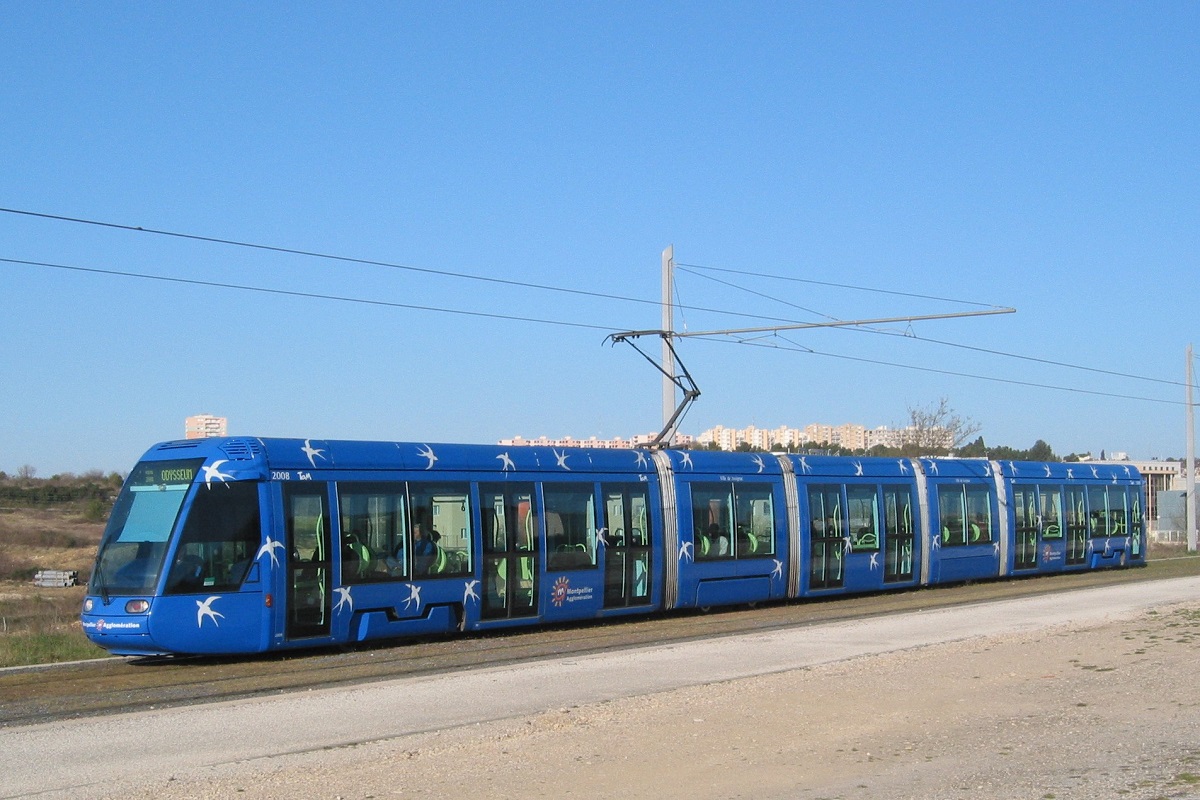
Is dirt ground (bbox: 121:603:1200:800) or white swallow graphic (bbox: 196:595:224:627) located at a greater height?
white swallow graphic (bbox: 196:595:224:627)

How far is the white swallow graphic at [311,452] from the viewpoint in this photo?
1633cm

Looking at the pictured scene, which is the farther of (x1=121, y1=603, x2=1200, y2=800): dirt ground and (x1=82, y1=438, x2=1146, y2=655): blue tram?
(x1=82, y1=438, x2=1146, y2=655): blue tram

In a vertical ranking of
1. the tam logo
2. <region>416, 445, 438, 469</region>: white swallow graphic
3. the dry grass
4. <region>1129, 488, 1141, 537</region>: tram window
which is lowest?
the dry grass

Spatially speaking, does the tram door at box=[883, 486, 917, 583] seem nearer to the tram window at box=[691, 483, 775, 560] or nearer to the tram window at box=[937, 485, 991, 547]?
the tram window at box=[937, 485, 991, 547]

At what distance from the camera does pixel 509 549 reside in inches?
724

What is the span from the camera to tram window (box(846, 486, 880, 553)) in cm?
2459

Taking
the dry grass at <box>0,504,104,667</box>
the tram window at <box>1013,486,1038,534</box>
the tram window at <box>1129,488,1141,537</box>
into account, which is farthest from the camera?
the tram window at <box>1129,488,1141,537</box>

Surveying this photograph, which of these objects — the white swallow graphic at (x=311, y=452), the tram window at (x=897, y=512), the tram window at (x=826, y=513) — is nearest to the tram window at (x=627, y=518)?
the tram window at (x=826, y=513)

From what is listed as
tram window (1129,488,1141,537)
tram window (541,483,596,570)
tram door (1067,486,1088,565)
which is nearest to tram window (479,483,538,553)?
tram window (541,483,596,570)

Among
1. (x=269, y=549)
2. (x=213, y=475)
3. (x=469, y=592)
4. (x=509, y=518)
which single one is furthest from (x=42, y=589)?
(x=269, y=549)

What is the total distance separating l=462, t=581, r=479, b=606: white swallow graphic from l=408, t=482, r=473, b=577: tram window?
0.18m

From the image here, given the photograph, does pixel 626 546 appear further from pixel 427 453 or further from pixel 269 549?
pixel 269 549

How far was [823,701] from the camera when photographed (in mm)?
11914

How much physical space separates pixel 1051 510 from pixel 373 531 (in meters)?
19.7
